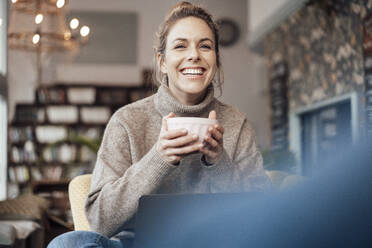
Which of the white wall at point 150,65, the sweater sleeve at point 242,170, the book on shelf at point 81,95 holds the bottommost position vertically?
the sweater sleeve at point 242,170

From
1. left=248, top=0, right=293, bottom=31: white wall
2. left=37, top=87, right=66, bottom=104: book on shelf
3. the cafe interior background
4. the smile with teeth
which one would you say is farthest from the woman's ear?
left=37, top=87, right=66, bottom=104: book on shelf

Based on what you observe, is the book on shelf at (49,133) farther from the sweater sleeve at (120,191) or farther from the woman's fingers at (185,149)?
the woman's fingers at (185,149)

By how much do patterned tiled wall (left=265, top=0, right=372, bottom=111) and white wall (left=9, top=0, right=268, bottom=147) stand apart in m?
1.74

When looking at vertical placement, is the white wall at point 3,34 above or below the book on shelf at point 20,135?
above

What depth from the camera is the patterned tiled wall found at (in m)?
4.62

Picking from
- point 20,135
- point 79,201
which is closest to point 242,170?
point 79,201

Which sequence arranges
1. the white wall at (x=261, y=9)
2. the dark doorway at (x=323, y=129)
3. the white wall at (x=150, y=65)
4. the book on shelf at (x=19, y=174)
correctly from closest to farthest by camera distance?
the dark doorway at (x=323, y=129) → the white wall at (x=261, y=9) → the book on shelf at (x=19, y=174) → the white wall at (x=150, y=65)

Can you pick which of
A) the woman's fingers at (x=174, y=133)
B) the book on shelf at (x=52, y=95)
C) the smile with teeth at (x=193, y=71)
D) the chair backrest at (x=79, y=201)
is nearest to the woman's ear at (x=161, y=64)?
the smile with teeth at (x=193, y=71)

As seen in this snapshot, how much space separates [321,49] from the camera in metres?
5.39

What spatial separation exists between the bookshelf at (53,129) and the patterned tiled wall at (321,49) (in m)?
2.92

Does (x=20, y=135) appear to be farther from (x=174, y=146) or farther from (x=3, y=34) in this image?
(x=174, y=146)

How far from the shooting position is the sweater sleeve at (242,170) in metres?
1.13

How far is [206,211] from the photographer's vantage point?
0.73 meters

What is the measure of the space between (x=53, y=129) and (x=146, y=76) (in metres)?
1.71
